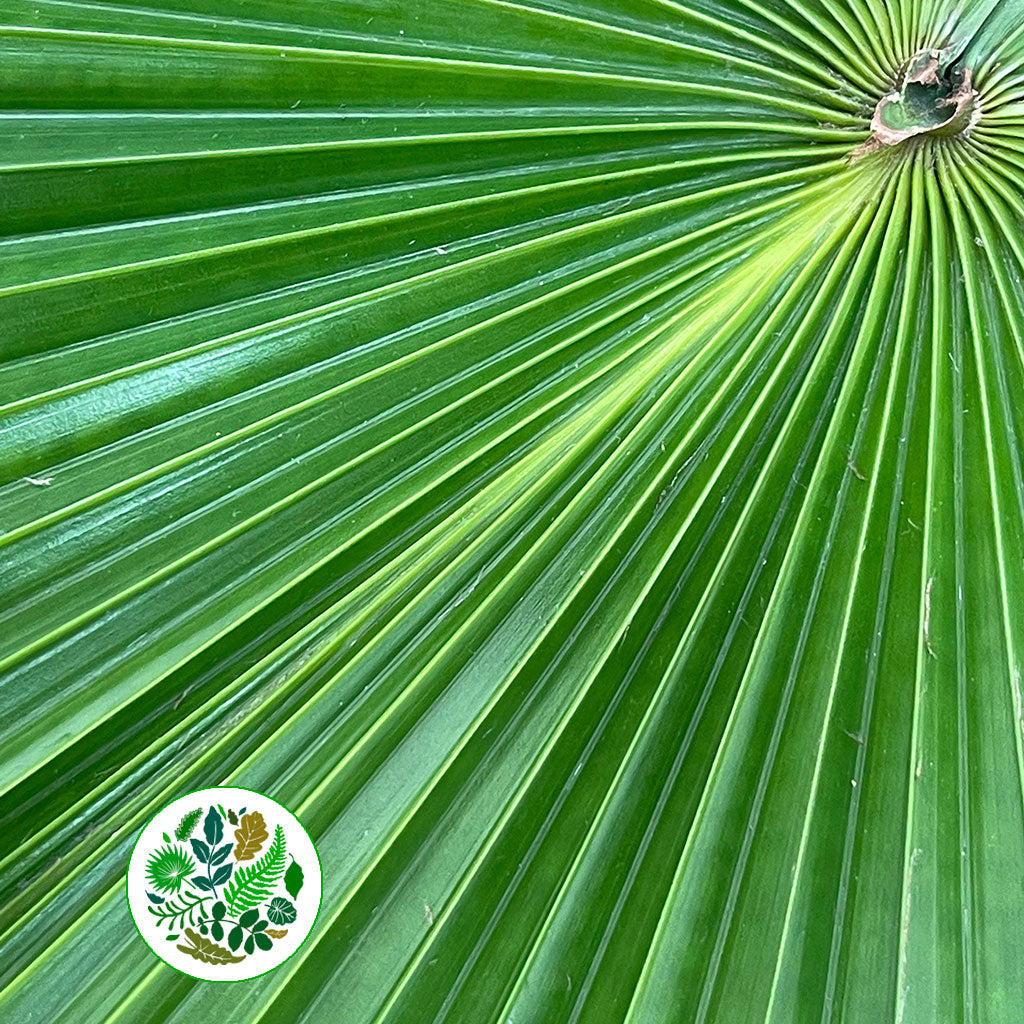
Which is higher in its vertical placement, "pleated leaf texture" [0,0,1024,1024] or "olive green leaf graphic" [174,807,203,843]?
"pleated leaf texture" [0,0,1024,1024]

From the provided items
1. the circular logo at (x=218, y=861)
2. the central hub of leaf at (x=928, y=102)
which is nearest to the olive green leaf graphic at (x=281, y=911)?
the circular logo at (x=218, y=861)

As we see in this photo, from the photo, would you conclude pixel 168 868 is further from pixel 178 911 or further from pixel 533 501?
pixel 533 501

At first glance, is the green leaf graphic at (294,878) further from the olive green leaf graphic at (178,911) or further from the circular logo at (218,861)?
the olive green leaf graphic at (178,911)

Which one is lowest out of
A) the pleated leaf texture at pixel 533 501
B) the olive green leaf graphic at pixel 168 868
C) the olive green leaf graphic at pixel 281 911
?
the olive green leaf graphic at pixel 168 868

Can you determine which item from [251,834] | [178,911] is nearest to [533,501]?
[251,834]

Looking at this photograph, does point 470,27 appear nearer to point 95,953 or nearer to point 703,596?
point 703,596

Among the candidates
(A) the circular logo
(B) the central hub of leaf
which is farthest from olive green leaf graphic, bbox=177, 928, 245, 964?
(B) the central hub of leaf

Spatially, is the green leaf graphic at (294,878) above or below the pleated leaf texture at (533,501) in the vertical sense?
below

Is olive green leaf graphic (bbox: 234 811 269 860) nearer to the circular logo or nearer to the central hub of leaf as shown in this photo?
the circular logo
